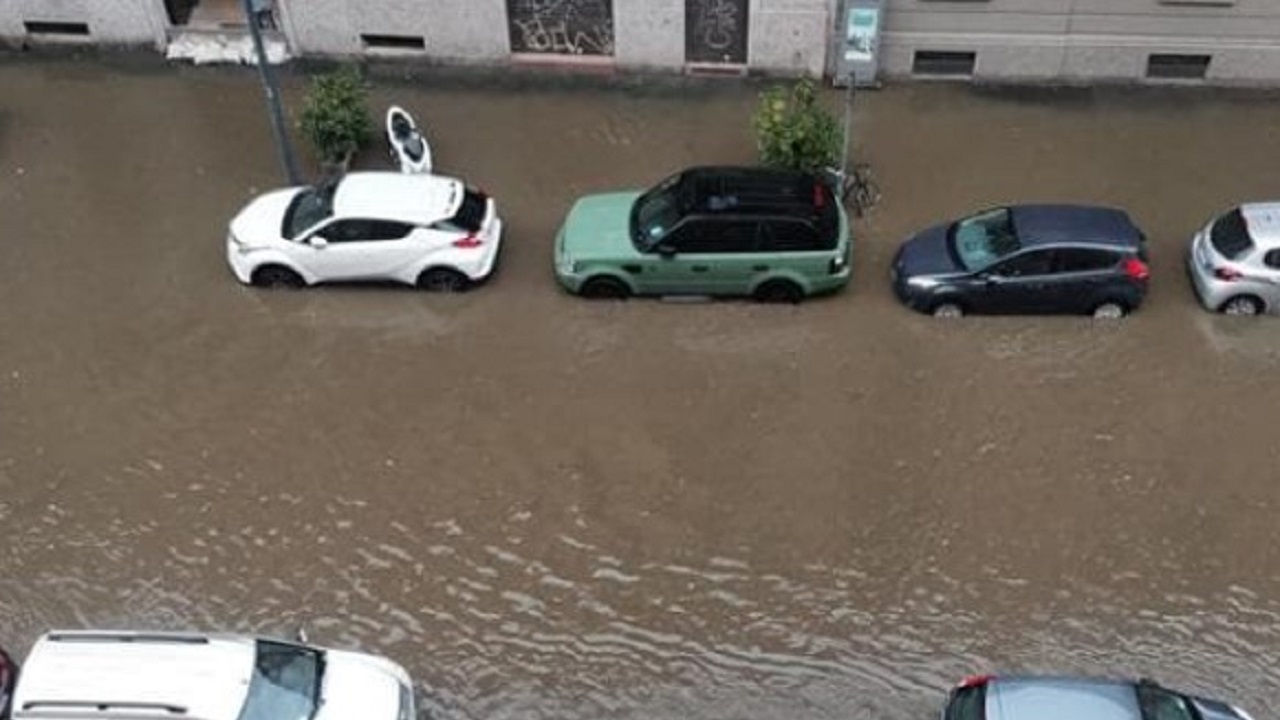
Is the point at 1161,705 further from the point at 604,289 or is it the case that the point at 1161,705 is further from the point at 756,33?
the point at 756,33

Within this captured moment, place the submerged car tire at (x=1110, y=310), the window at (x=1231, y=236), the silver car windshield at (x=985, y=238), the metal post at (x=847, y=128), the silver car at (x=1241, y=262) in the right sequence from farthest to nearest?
1. the metal post at (x=847, y=128)
2. the submerged car tire at (x=1110, y=310)
3. the silver car windshield at (x=985, y=238)
4. the window at (x=1231, y=236)
5. the silver car at (x=1241, y=262)

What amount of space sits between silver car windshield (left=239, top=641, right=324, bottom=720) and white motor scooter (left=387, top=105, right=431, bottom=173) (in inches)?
326

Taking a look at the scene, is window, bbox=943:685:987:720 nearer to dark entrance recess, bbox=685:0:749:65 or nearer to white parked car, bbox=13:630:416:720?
white parked car, bbox=13:630:416:720

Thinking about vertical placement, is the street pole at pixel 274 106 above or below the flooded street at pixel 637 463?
above

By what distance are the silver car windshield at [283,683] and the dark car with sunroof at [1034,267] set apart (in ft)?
28.8

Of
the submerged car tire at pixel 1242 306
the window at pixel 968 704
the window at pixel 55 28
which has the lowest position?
the window at pixel 968 704

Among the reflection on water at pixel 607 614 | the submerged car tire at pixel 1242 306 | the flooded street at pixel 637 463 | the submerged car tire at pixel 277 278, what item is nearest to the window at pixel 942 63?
the flooded street at pixel 637 463

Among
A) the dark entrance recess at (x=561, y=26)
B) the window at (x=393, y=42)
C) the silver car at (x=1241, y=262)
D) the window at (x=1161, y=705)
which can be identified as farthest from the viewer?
the window at (x=393, y=42)

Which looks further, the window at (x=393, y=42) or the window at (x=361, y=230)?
the window at (x=393, y=42)

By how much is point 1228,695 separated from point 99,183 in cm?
1586

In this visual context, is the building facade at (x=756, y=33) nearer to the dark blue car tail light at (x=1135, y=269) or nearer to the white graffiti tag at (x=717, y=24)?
the white graffiti tag at (x=717, y=24)

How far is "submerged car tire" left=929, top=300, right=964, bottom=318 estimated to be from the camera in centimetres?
1734

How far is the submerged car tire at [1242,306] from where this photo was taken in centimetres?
1719

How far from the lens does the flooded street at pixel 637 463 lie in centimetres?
1425
